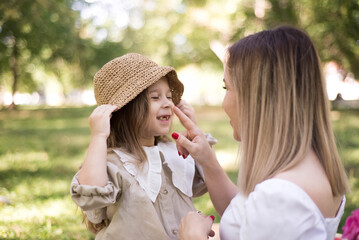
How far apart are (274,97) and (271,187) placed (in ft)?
1.25

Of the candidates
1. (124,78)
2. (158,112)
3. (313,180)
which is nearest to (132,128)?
(158,112)

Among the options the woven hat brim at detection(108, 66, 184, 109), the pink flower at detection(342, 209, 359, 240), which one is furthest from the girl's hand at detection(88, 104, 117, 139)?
the pink flower at detection(342, 209, 359, 240)

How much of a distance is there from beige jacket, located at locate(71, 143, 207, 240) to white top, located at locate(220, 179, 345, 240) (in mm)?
772

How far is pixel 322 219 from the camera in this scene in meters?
1.39

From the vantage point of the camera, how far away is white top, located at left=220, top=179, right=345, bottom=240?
1.30 meters

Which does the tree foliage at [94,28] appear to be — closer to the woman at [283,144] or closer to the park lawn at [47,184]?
the park lawn at [47,184]

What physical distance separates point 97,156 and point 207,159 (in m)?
0.62

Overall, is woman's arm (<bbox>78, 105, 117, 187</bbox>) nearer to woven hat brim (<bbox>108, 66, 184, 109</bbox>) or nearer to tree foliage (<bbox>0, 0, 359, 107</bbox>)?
Result: woven hat brim (<bbox>108, 66, 184, 109</bbox>)

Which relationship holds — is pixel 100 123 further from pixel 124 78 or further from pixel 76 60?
pixel 76 60

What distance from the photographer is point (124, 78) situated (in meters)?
2.36

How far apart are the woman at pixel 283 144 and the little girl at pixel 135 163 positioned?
1.55 feet

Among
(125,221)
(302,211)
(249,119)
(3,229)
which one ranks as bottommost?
(3,229)

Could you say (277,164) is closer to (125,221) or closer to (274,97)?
(274,97)

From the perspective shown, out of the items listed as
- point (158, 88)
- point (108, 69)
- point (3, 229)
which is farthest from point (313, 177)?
point (3, 229)
